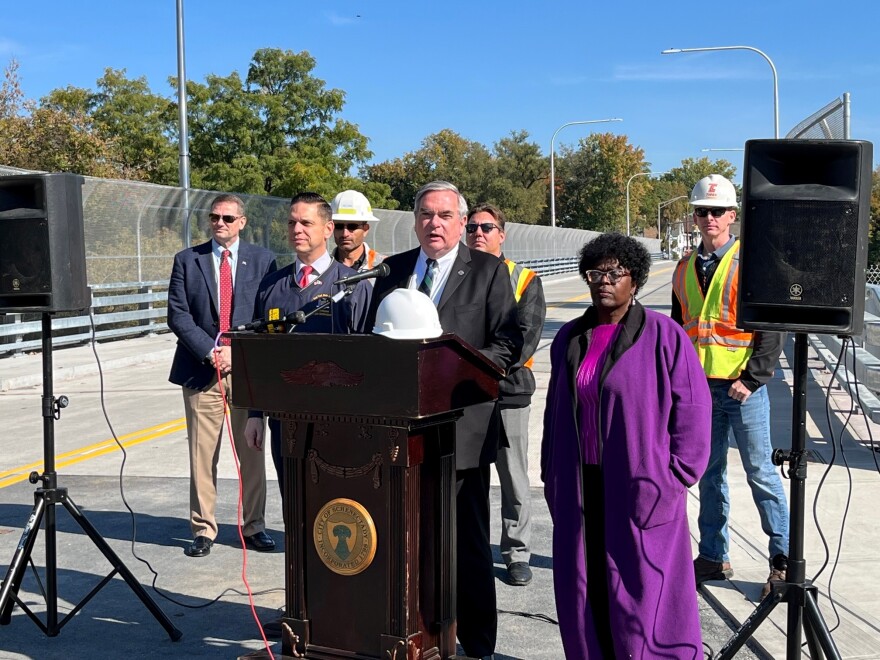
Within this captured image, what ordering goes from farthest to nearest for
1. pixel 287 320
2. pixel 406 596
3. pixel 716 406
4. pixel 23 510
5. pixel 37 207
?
pixel 23 510 < pixel 716 406 < pixel 37 207 < pixel 287 320 < pixel 406 596

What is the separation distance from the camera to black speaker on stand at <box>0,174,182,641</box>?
16.0ft

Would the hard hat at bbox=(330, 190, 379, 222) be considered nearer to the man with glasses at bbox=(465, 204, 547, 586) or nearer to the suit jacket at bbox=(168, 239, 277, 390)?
the suit jacket at bbox=(168, 239, 277, 390)

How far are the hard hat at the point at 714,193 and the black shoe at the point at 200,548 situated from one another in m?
3.45

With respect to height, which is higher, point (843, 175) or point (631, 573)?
point (843, 175)

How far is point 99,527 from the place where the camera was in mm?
7027

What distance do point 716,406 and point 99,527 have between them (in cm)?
406

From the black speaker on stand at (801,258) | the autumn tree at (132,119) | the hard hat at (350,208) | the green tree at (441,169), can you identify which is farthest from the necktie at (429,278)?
the green tree at (441,169)

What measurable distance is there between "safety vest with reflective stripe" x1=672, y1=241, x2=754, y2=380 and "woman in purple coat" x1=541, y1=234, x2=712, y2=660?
4.92 feet

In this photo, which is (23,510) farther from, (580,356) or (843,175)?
(843,175)

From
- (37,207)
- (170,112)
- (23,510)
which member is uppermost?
(170,112)

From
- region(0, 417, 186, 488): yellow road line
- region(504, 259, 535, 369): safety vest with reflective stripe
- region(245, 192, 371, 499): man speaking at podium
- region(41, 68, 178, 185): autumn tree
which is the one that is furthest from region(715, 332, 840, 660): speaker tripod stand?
region(41, 68, 178, 185): autumn tree

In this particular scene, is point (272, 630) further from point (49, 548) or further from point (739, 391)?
point (739, 391)

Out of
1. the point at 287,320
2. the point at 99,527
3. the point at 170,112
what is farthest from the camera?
the point at 170,112

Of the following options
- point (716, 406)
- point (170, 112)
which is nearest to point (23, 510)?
point (716, 406)
